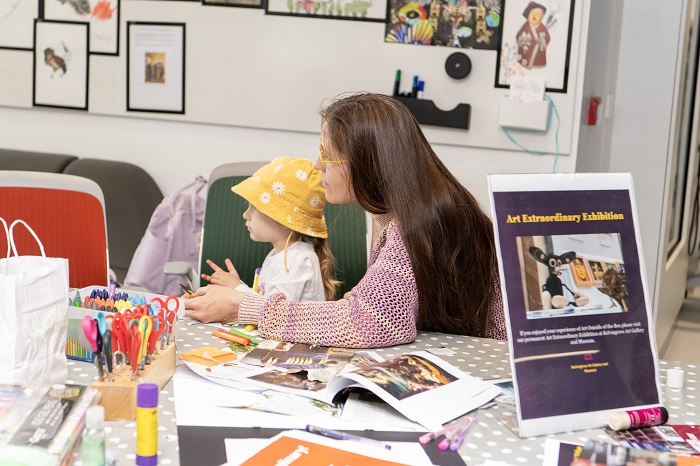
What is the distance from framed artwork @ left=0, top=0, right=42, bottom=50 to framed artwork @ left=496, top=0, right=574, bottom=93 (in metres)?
2.08

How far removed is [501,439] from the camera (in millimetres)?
1302

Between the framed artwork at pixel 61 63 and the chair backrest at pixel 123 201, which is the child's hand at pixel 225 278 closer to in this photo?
the chair backrest at pixel 123 201

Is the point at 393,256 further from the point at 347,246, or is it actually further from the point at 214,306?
the point at 347,246

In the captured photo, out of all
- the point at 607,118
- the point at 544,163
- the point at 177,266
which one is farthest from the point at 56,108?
the point at 607,118

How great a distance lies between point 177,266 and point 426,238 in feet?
3.22

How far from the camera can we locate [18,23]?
381 cm

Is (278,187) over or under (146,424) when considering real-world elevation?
over

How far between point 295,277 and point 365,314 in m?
0.51

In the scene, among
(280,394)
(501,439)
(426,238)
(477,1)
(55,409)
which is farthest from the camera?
(477,1)

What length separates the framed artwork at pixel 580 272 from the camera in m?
1.38

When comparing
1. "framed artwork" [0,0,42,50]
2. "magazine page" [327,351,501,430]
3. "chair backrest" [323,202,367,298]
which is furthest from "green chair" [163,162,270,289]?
"framed artwork" [0,0,42,50]

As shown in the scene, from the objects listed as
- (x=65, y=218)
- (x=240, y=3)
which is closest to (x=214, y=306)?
(x=65, y=218)

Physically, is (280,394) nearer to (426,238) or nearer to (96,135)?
(426,238)

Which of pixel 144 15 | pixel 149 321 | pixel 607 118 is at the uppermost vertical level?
pixel 144 15
